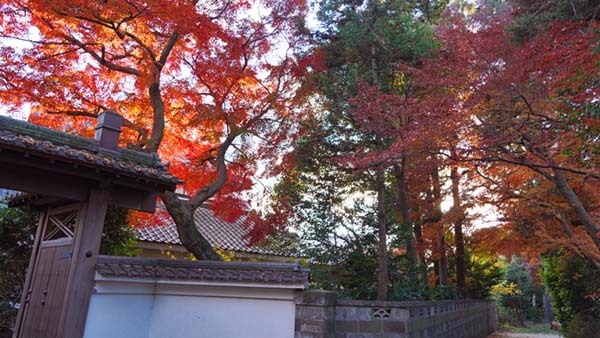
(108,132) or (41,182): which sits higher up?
(108,132)

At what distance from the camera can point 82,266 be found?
5496mm

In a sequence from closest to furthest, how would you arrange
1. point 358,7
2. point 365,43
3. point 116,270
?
point 116,270 < point 365,43 < point 358,7

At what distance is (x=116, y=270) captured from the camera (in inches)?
230

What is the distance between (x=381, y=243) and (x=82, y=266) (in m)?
5.35

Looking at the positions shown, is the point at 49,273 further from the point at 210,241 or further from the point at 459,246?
the point at 459,246

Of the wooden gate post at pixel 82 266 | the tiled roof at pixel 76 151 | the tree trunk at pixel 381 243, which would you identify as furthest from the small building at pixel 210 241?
the wooden gate post at pixel 82 266

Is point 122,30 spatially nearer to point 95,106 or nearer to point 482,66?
point 95,106

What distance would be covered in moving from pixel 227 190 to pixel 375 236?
15.3ft

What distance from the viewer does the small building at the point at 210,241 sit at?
507 inches

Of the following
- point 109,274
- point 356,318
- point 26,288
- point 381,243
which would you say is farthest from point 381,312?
point 26,288

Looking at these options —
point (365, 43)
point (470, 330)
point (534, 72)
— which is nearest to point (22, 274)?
point (365, 43)

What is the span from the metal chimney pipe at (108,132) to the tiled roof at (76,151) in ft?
0.49

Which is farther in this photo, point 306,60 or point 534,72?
point 306,60

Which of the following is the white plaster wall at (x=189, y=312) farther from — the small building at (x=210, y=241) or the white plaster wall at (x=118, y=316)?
the small building at (x=210, y=241)
